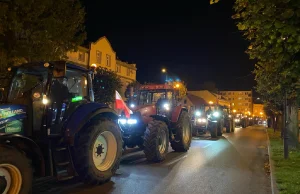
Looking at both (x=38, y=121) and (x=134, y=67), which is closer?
(x=38, y=121)

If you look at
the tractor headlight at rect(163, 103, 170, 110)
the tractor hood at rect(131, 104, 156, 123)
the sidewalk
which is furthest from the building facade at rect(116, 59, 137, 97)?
the sidewalk

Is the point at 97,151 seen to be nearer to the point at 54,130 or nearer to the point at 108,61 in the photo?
the point at 54,130

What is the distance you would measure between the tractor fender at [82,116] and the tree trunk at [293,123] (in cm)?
1146

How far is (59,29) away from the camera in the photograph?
41.2 feet

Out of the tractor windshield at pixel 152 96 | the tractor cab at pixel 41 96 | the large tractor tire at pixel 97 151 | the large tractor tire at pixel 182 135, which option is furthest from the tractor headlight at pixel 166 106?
the tractor cab at pixel 41 96

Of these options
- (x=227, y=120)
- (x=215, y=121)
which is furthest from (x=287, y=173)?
(x=227, y=120)

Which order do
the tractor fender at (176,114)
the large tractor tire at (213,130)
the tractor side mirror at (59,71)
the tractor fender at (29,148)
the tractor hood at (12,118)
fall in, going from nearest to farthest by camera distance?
the tractor fender at (29,148) → the tractor hood at (12,118) → the tractor side mirror at (59,71) → the tractor fender at (176,114) → the large tractor tire at (213,130)

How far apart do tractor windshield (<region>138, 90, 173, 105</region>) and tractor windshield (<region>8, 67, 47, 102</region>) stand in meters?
6.90

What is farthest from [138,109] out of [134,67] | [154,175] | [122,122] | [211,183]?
[134,67]

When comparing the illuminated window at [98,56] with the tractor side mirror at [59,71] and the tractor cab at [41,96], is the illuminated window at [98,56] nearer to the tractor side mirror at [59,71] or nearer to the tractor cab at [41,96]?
the tractor cab at [41,96]

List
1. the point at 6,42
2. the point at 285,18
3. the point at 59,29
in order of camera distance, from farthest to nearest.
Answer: the point at 59,29, the point at 6,42, the point at 285,18

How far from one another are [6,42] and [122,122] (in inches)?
194

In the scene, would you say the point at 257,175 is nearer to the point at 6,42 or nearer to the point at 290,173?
the point at 290,173

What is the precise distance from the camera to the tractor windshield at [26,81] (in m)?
7.10
